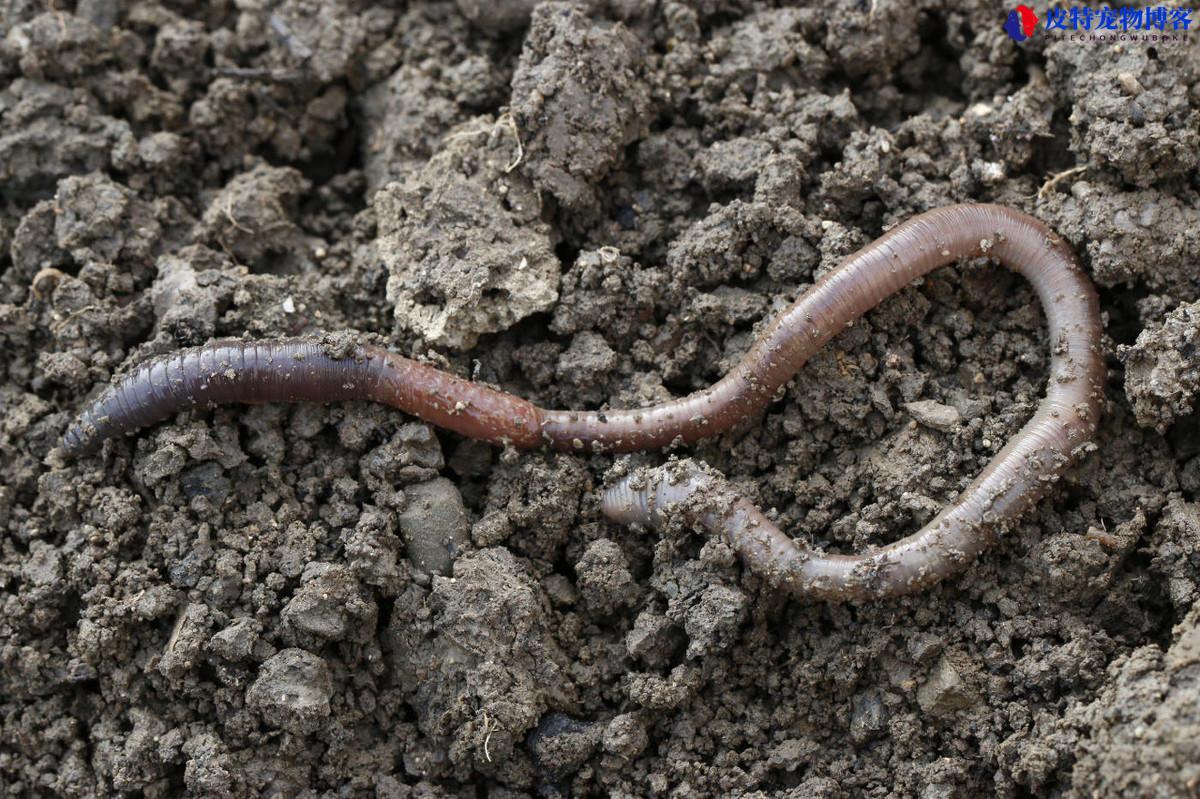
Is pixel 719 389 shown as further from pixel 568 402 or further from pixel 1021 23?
pixel 1021 23

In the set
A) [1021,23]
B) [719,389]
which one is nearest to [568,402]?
[719,389]

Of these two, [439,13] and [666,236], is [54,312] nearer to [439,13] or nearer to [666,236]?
[439,13]

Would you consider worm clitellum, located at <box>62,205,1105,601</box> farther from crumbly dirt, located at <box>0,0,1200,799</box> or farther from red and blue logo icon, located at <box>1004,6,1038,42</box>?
red and blue logo icon, located at <box>1004,6,1038,42</box>

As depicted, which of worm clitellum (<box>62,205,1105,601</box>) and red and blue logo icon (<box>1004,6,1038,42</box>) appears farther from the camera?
red and blue logo icon (<box>1004,6,1038,42</box>)

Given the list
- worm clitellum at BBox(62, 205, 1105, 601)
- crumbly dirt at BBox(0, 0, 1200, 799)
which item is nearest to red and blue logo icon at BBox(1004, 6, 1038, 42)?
crumbly dirt at BBox(0, 0, 1200, 799)

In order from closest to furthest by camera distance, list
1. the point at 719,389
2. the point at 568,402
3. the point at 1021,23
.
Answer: the point at 719,389 → the point at 568,402 → the point at 1021,23

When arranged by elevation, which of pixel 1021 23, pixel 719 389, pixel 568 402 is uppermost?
pixel 1021 23
